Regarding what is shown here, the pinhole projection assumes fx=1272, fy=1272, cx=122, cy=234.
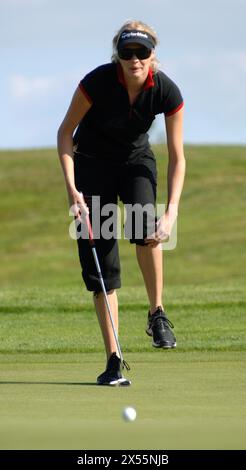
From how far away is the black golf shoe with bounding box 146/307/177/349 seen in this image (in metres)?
8.67

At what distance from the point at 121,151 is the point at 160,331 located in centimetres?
127

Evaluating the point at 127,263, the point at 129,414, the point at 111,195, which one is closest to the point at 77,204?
the point at 111,195

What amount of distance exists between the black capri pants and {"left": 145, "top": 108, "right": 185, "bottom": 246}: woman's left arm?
158mm

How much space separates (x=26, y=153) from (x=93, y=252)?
55.3 metres

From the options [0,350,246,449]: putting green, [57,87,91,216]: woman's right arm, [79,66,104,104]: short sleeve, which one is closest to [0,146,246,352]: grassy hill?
[0,350,246,449]: putting green

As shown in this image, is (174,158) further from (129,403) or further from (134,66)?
(129,403)

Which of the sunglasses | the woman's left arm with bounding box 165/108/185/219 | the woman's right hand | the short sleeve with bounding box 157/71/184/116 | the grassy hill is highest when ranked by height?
the grassy hill

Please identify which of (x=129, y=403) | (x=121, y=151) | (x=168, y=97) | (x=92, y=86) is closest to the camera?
(x=129, y=403)

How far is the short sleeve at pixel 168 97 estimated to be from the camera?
27.1 ft

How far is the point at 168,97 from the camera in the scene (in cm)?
827

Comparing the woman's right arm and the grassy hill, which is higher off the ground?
the grassy hill

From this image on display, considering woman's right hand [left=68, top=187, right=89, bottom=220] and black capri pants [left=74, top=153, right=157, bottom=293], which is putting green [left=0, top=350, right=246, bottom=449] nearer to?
black capri pants [left=74, top=153, right=157, bottom=293]

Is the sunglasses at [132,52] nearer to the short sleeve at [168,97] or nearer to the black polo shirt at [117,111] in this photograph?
the black polo shirt at [117,111]

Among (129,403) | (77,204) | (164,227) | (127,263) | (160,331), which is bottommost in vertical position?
(129,403)
